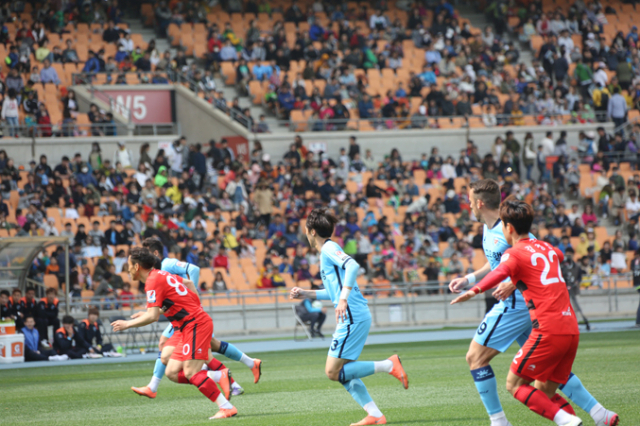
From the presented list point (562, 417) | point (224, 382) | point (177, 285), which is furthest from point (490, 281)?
point (224, 382)

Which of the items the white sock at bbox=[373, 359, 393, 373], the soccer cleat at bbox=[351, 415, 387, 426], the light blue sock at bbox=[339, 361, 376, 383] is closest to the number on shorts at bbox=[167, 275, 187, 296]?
the light blue sock at bbox=[339, 361, 376, 383]

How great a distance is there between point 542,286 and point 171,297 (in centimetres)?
376

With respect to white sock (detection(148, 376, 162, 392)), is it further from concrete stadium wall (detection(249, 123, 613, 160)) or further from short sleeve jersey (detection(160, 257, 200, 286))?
concrete stadium wall (detection(249, 123, 613, 160))

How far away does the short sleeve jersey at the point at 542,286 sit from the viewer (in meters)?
5.97

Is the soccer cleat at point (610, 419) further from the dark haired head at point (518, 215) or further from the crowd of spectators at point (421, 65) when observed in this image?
the crowd of spectators at point (421, 65)

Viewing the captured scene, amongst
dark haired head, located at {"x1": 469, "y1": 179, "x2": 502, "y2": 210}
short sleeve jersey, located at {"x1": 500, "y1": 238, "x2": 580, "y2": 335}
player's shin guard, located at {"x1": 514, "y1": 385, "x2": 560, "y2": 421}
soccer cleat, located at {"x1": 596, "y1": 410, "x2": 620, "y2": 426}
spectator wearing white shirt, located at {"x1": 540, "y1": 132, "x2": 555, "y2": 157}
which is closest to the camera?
player's shin guard, located at {"x1": 514, "y1": 385, "x2": 560, "y2": 421}

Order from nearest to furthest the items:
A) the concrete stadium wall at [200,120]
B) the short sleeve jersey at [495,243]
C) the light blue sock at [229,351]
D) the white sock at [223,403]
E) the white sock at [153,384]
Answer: the short sleeve jersey at [495,243] → the white sock at [223,403] → the white sock at [153,384] → the light blue sock at [229,351] → the concrete stadium wall at [200,120]

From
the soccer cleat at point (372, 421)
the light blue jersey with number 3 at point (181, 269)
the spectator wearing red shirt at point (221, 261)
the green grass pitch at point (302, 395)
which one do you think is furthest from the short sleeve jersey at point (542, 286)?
the spectator wearing red shirt at point (221, 261)

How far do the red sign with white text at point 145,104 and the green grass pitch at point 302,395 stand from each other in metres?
15.1

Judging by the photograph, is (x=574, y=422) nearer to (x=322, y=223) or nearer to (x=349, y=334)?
(x=349, y=334)

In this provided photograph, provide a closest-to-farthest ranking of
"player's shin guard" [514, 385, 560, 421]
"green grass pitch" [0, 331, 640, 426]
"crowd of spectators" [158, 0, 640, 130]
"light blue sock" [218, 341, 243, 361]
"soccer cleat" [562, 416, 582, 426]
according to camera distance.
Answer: "soccer cleat" [562, 416, 582, 426] → "player's shin guard" [514, 385, 560, 421] → "green grass pitch" [0, 331, 640, 426] → "light blue sock" [218, 341, 243, 361] → "crowd of spectators" [158, 0, 640, 130]

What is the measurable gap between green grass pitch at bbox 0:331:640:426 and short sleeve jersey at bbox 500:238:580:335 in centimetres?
163

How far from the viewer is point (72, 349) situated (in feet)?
60.5

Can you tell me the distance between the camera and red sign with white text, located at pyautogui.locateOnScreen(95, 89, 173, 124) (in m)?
29.1
